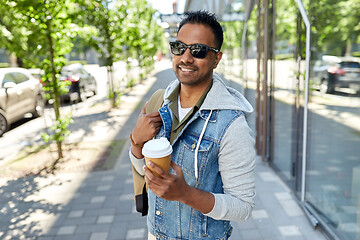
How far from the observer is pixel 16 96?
9219 mm

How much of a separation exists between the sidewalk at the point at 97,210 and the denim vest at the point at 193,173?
67.2 inches

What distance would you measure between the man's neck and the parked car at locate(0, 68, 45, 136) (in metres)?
7.71

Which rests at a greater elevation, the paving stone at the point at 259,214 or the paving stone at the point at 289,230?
the paving stone at the point at 259,214

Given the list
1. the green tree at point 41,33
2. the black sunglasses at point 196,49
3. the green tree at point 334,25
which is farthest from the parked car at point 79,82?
the black sunglasses at point 196,49

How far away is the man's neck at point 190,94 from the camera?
5.15ft

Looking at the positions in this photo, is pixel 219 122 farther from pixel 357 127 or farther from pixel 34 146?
pixel 34 146

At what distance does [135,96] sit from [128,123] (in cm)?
566

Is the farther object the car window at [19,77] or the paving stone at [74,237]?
the car window at [19,77]

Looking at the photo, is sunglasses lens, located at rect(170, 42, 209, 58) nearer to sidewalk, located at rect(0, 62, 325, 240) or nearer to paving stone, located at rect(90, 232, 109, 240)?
sidewalk, located at rect(0, 62, 325, 240)

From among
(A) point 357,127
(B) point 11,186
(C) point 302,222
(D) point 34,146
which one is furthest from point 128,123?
(A) point 357,127

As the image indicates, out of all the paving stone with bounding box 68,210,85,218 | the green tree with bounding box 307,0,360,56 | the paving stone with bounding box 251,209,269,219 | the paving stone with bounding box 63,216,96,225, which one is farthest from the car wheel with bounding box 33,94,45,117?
the green tree with bounding box 307,0,360,56

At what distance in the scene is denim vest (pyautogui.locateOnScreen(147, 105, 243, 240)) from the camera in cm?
144

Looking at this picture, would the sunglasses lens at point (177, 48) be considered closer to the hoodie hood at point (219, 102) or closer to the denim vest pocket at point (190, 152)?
the hoodie hood at point (219, 102)

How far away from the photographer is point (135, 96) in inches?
599
